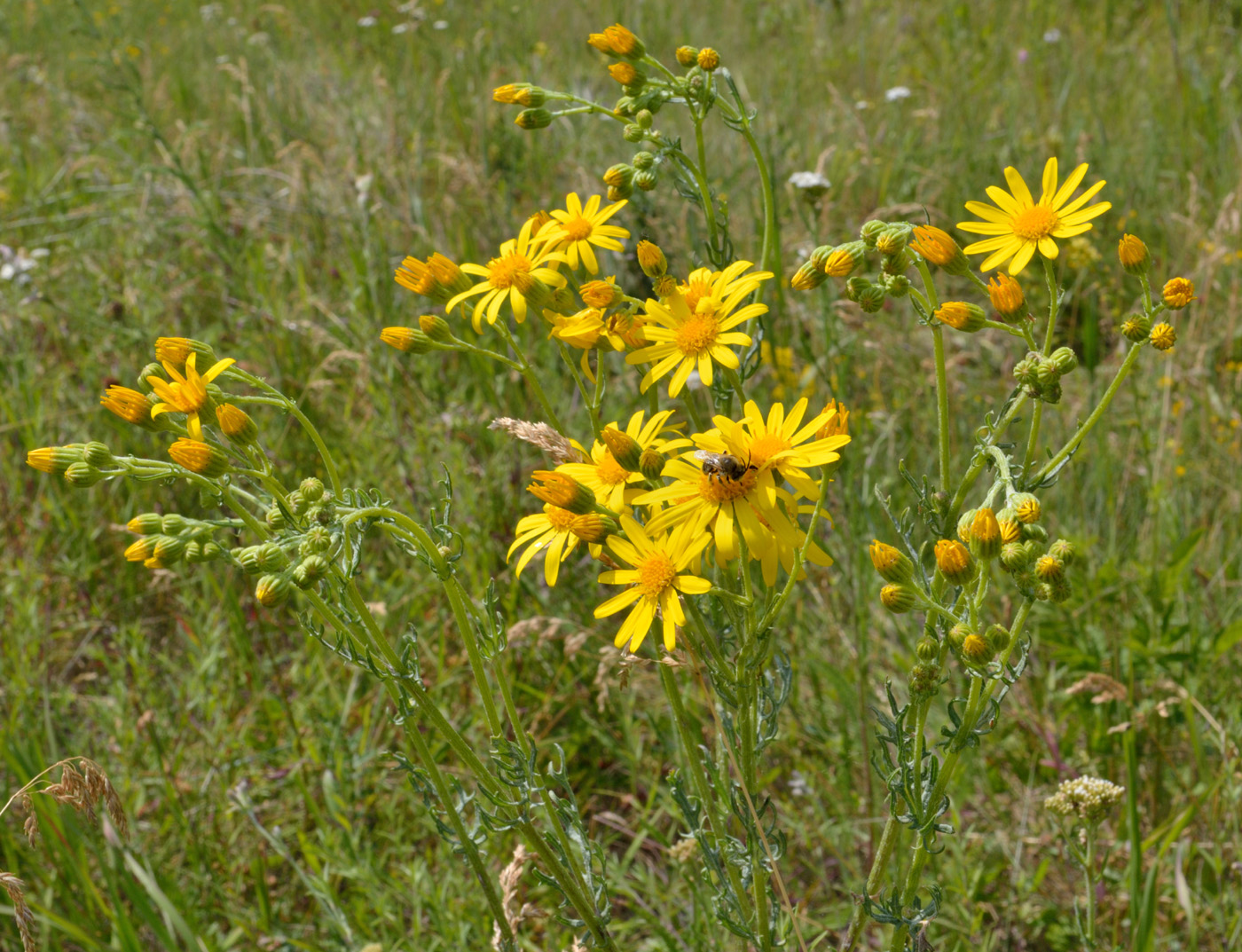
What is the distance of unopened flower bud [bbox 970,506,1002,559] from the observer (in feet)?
4.46

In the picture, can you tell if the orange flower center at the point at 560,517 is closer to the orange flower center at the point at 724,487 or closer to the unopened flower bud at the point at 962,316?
the orange flower center at the point at 724,487

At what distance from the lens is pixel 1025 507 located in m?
1.41

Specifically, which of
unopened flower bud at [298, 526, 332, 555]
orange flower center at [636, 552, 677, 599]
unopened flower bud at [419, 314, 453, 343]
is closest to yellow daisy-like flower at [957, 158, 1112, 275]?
orange flower center at [636, 552, 677, 599]

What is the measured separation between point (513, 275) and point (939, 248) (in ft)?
2.57

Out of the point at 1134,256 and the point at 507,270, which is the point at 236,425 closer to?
the point at 507,270

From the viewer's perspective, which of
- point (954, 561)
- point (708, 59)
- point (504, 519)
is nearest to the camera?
point (954, 561)

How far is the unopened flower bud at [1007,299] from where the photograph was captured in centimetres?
154

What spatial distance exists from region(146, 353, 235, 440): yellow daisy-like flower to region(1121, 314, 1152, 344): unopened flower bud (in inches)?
59.4

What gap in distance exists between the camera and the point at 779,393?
3664 mm

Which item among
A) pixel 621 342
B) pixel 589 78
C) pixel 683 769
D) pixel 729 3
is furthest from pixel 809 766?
pixel 729 3

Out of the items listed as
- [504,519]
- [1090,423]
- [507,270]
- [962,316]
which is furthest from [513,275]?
[504,519]

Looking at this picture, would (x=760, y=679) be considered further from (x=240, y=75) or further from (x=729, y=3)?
(x=729, y=3)

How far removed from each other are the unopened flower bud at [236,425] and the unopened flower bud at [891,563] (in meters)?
1.07

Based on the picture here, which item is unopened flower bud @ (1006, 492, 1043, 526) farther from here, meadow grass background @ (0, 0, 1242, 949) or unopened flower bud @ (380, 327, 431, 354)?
unopened flower bud @ (380, 327, 431, 354)
